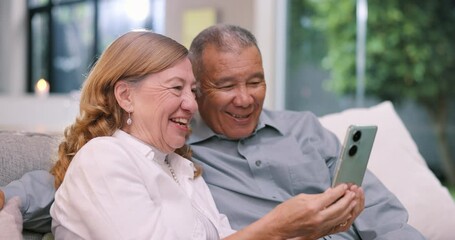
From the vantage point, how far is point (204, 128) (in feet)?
6.16

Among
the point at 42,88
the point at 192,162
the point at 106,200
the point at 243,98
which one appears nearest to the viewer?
the point at 106,200

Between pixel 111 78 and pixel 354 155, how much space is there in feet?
1.77

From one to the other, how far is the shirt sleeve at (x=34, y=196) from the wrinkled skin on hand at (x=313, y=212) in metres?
0.50

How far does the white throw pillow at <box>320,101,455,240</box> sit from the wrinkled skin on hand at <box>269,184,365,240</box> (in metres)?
0.81

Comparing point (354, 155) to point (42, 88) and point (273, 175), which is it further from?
point (42, 88)

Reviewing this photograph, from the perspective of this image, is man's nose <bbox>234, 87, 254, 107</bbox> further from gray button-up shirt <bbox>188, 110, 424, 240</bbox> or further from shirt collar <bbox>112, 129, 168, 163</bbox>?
shirt collar <bbox>112, 129, 168, 163</bbox>

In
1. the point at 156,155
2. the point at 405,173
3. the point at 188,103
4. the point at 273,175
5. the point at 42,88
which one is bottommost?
the point at 42,88

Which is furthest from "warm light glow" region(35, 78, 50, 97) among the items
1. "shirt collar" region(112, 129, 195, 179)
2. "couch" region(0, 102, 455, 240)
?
"shirt collar" region(112, 129, 195, 179)

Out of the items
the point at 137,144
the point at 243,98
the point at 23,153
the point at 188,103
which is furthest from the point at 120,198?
the point at 243,98

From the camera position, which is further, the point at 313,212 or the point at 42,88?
the point at 42,88

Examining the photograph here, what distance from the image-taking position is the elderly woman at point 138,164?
129cm

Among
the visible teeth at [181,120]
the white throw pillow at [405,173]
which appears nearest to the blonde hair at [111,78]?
the visible teeth at [181,120]

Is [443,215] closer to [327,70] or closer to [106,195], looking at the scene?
[106,195]

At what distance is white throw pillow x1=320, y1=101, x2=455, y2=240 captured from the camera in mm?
2085
